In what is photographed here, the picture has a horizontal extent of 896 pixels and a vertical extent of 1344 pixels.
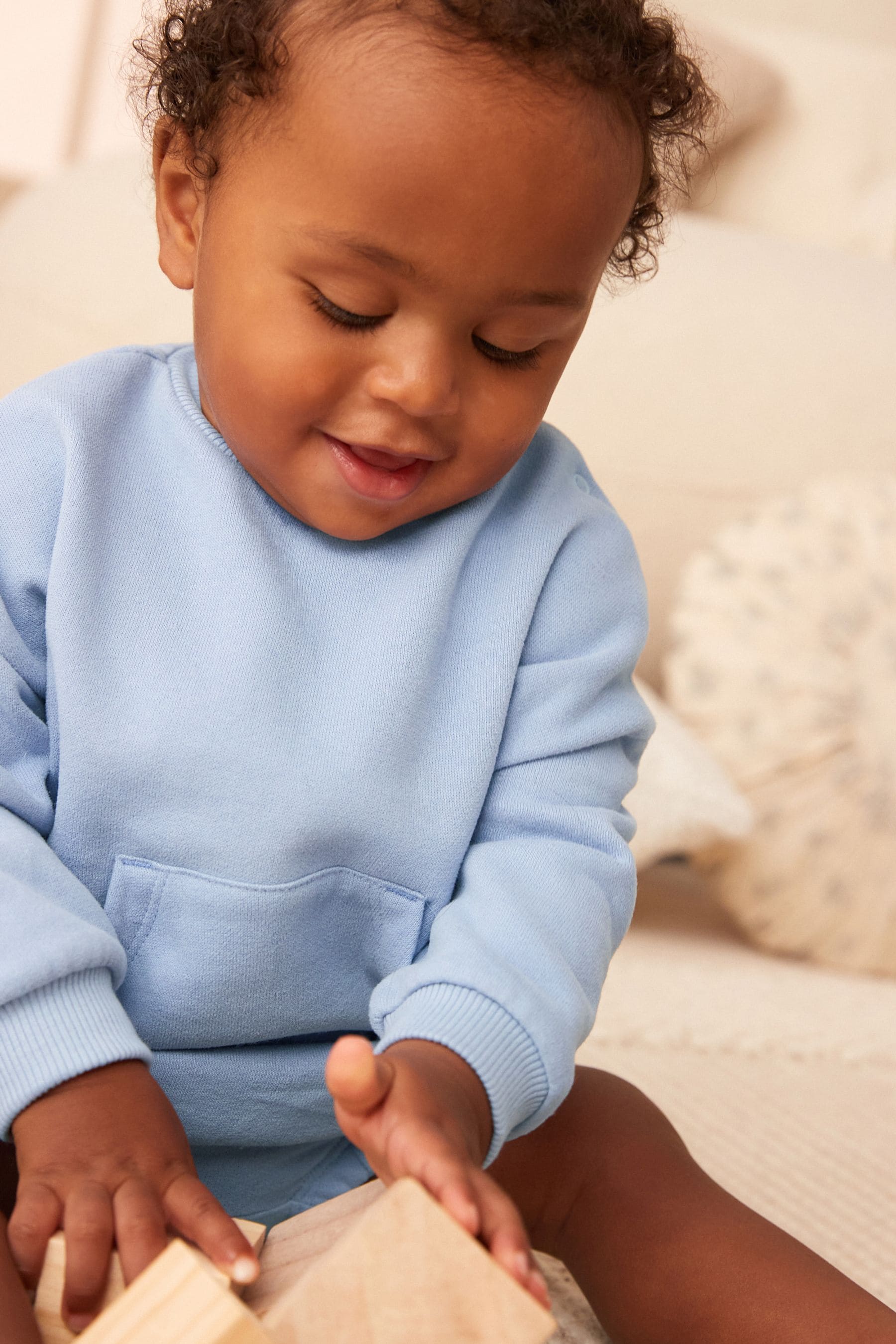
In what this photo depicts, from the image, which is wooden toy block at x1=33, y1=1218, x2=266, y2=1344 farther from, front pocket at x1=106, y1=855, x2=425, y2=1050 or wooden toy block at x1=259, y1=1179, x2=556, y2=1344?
front pocket at x1=106, y1=855, x2=425, y2=1050

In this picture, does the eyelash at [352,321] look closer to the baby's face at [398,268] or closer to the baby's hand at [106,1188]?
the baby's face at [398,268]

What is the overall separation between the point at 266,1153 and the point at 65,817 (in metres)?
0.19

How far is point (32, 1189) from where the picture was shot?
48 cm

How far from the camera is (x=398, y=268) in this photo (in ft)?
1.82

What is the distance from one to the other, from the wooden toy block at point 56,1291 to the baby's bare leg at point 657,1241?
234 millimetres

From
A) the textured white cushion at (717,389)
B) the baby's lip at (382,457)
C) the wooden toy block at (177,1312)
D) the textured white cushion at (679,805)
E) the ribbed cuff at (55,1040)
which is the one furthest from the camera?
the textured white cushion at (717,389)

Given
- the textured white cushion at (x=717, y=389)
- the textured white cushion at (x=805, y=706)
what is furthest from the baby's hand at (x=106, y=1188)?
the textured white cushion at (x=717, y=389)

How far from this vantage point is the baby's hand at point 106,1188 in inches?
18.0

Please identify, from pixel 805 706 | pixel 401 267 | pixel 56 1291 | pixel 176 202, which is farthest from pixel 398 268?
pixel 805 706

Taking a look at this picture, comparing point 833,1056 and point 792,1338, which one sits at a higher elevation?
point 792,1338

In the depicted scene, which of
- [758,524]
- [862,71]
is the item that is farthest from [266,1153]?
[862,71]

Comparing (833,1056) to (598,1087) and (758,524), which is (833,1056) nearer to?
(598,1087)

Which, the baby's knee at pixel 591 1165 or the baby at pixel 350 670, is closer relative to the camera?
the baby at pixel 350 670

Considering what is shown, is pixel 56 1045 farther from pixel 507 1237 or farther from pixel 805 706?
pixel 805 706
